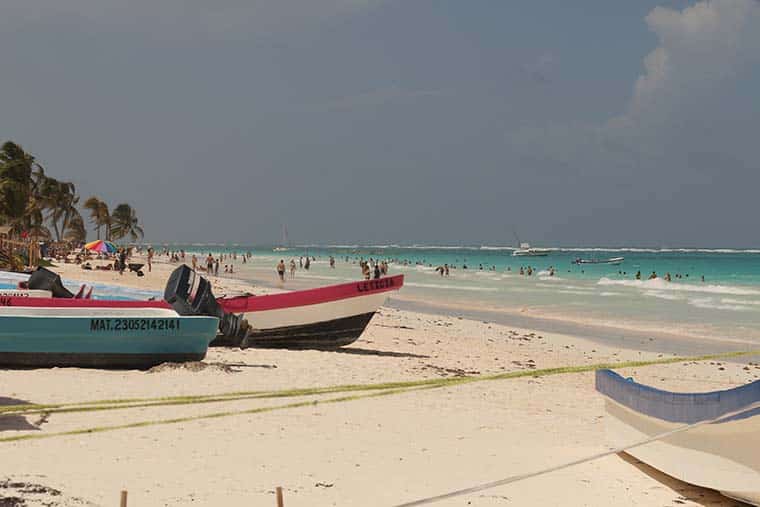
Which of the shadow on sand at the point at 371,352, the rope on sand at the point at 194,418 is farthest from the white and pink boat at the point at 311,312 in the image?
the rope on sand at the point at 194,418

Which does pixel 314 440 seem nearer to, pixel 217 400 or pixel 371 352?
pixel 217 400

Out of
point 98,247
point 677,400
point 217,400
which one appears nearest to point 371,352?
point 217,400

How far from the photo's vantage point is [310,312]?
1580cm

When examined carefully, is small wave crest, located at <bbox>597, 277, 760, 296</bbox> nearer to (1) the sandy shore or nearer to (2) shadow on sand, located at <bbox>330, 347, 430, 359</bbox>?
(2) shadow on sand, located at <bbox>330, 347, 430, 359</bbox>

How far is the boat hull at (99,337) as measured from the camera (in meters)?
11.9

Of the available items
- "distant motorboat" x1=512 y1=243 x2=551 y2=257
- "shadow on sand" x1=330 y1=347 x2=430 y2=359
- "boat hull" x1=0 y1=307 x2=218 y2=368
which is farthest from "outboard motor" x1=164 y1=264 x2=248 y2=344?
"distant motorboat" x1=512 y1=243 x2=551 y2=257

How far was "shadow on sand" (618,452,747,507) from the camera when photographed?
640 cm

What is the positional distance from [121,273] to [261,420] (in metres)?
41.9

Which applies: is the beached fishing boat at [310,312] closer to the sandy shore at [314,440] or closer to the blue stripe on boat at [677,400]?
the sandy shore at [314,440]

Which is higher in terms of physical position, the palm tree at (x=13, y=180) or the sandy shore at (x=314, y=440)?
the palm tree at (x=13, y=180)

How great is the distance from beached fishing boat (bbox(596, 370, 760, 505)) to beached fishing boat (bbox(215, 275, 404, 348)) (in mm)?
8861

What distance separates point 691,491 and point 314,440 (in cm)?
406

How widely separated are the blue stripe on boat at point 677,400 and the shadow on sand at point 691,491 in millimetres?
754

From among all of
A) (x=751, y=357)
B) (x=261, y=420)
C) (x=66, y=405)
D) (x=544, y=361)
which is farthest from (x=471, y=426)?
(x=751, y=357)
